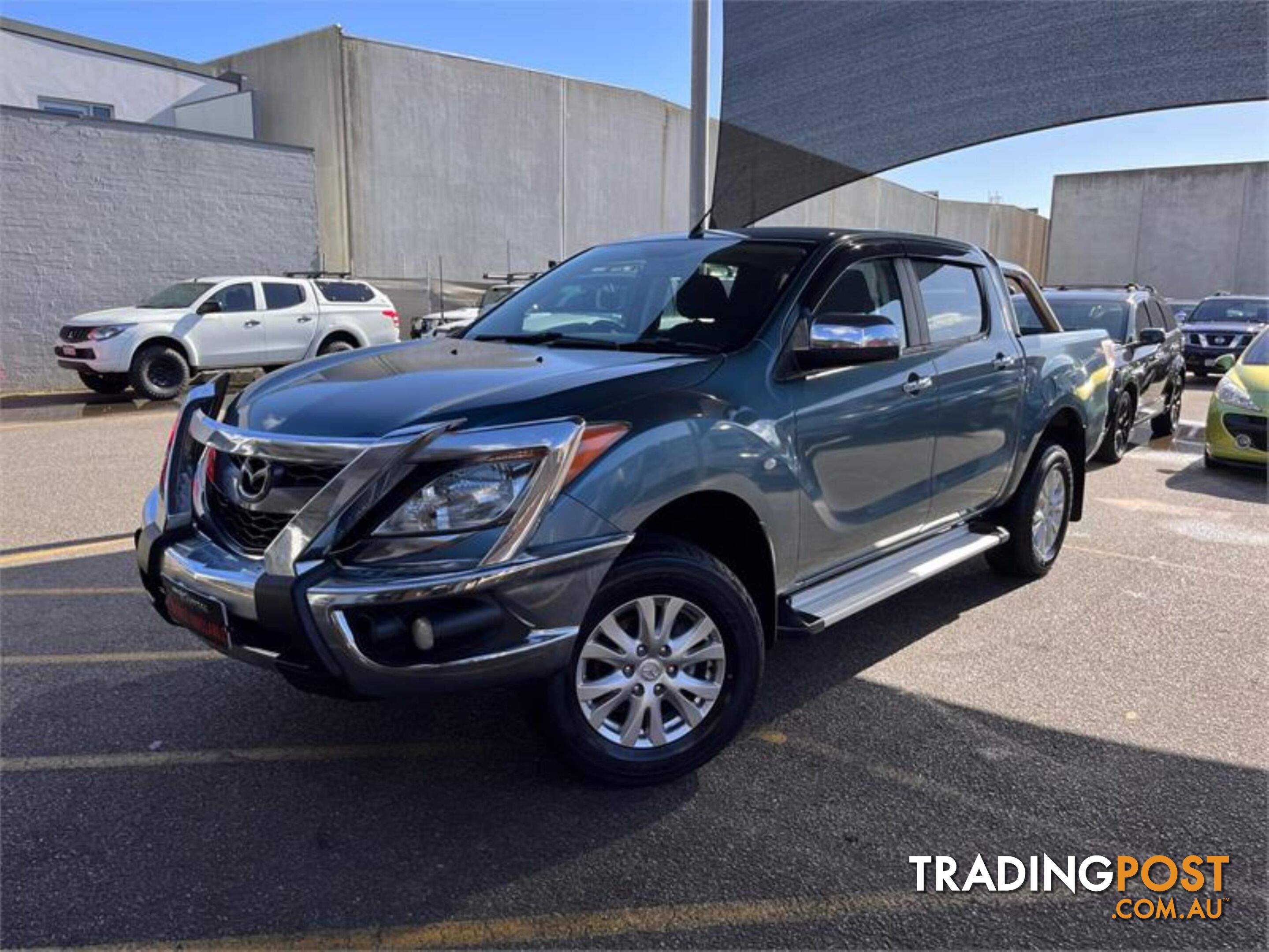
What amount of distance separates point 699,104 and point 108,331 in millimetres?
9566

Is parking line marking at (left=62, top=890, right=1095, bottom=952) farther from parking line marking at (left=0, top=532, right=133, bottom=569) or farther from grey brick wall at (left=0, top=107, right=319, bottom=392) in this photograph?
grey brick wall at (left=0, top=107, right=319, bottom=392)

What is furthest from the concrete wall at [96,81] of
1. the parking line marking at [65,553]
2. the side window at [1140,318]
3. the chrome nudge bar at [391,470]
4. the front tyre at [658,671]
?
the front tyre at [658,671]

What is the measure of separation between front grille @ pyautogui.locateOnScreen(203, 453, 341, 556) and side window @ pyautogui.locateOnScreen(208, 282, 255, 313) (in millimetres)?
13261

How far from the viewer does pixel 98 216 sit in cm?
1659

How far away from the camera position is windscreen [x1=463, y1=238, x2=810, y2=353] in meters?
3.78

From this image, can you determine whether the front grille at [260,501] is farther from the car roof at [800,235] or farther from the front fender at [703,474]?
the car roof at [800,235]

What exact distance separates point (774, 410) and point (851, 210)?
3692 centimetres

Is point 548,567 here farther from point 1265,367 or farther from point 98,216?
point 98,216

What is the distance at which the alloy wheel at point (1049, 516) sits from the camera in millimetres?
5465

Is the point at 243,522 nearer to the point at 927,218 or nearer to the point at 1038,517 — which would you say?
the point at 1038,517

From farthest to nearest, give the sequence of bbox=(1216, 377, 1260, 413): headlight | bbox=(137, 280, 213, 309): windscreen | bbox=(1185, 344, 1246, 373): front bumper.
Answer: bbox=(1185, 344, 1246, 373): front bumper < bbox=(137, 280, 213, 309): windscreen < bbox=(1216, 377, 1260, 413): headlight

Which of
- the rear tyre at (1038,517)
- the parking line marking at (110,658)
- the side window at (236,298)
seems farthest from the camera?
the side window at (236,298)

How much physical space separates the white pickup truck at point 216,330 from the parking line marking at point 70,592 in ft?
26.5

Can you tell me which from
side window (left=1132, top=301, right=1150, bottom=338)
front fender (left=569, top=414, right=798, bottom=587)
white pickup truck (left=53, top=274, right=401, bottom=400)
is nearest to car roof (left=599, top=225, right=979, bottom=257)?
front fender (left=569, top=414, right=798, bottom=587)
